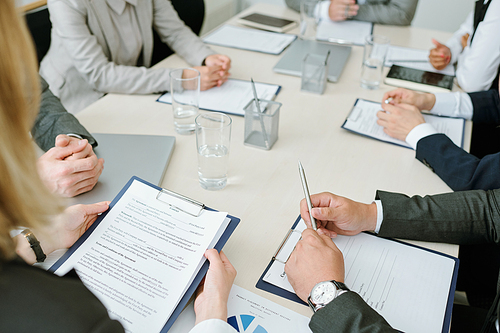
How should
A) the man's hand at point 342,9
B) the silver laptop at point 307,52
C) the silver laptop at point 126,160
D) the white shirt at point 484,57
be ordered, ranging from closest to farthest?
the silver laptop at point 126,160 < the white shirt at point 484,57 < the silver laptop at point 307,52 < the man's hand at point 342,9

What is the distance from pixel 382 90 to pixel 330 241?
0.93m

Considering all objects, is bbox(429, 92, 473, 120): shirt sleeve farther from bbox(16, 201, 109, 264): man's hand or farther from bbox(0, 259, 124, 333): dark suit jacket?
bbox(0, 259, 124, 333): dark suit jacket

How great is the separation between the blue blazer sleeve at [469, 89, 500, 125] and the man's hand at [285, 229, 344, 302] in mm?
917

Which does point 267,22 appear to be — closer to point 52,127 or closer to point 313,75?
point 313,75

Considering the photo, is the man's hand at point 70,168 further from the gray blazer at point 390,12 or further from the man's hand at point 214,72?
the gray blazer at point 390,12

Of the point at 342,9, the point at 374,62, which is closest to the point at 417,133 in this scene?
the point at 374,62

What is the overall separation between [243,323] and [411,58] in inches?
59.7

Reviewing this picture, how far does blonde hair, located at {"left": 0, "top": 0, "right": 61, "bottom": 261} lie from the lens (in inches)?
16.0

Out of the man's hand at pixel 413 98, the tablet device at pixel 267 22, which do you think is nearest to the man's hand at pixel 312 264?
the man's hand at pixel 413 98

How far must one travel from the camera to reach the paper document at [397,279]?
0.69 m

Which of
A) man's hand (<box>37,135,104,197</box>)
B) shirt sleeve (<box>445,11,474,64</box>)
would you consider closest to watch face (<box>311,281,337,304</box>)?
man's hand (<box>37,135,104,197</box>)

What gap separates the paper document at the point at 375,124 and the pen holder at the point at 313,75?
0.49ft

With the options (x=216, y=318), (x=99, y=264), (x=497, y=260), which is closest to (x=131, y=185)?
(x=99, y=264)

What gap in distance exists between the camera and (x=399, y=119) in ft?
3.98
